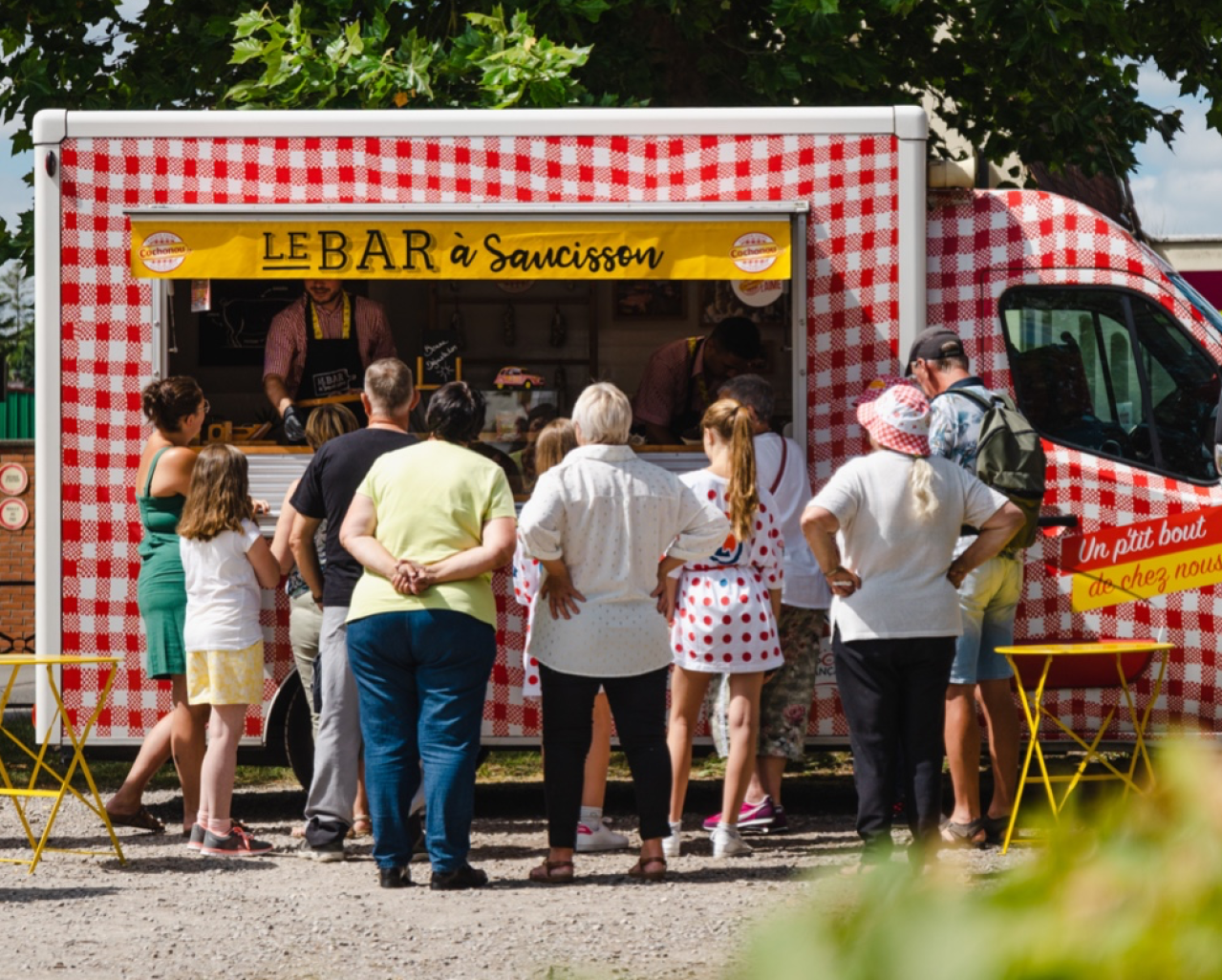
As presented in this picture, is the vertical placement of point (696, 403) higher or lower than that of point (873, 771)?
higher

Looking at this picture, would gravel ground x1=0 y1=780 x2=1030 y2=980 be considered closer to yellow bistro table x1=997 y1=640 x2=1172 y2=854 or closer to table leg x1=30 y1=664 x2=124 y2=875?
table leg x1=30 y1=664 x2=124 y2=875

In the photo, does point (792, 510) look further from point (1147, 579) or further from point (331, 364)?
point (331, 364)

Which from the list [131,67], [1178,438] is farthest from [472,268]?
[131,67]

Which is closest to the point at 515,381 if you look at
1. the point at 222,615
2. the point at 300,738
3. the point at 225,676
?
the point at 300,738

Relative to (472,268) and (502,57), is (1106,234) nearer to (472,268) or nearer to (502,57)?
(472,268)

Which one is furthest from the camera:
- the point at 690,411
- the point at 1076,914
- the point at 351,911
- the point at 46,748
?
the point at 690,411

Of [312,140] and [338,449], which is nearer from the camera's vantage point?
[338,449]

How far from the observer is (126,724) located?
6816mm

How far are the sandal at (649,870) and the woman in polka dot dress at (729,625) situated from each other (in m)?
0.38

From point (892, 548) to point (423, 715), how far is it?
1.58 meters

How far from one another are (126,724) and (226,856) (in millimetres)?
837

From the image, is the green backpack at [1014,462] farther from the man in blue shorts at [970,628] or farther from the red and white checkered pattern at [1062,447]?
the red and white checkered pattern at [1062,447]

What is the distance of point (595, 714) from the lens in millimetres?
6496

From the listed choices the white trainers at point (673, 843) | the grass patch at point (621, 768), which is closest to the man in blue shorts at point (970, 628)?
the white trainers at point (673, 843)
